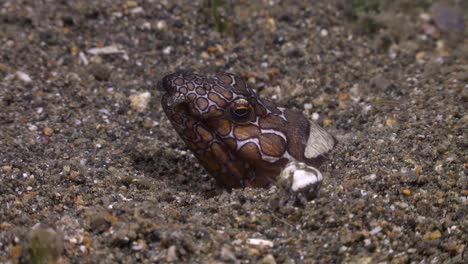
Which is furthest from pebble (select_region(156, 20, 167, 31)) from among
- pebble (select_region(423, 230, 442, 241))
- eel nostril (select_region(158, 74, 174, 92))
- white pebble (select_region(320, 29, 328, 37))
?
pebble (select_region(423, 230, 442, 241))

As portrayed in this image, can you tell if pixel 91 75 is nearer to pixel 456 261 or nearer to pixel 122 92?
pixel 122 92

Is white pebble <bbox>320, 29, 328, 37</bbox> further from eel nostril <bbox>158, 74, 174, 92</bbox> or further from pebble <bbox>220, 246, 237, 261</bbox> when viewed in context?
pebble <bbox>220, 246, 237, 261</bbox>

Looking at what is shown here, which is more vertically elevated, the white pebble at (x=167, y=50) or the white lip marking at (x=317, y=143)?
the white lip marking at (x=317, y=143)

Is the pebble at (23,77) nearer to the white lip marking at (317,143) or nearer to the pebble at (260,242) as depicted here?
the white lip marking at (317,143)

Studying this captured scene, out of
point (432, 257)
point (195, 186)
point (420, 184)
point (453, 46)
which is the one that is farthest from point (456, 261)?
point (453, 46)

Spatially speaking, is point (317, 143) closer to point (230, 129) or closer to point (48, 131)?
point (230, 129)

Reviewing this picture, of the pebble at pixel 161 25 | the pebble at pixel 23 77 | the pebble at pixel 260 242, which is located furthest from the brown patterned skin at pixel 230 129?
the pebble at pixel 161 25
